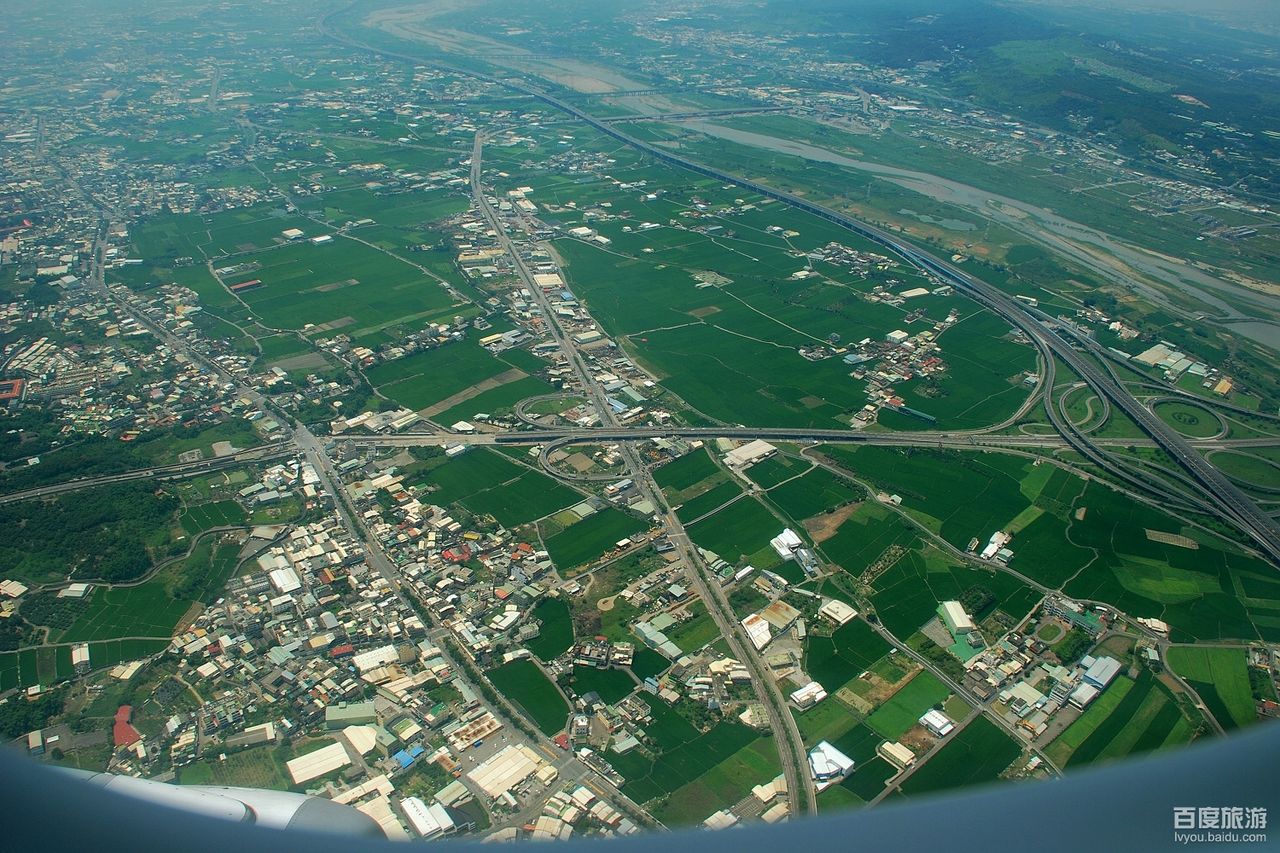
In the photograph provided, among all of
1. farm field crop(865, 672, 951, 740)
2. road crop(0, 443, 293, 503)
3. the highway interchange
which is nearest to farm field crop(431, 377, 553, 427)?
the highway interchange

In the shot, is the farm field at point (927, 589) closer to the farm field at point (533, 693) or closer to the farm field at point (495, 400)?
the farm field at point (533, 693)

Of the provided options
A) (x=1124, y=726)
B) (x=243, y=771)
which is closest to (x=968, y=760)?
(x=1124, y=726)

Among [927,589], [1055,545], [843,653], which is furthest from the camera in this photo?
[1055,545]

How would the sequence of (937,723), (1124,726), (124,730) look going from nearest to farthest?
(124,730), (937,723), (1124,726)

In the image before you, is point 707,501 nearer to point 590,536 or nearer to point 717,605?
point 590,536

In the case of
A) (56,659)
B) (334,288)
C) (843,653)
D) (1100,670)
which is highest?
(334,288)

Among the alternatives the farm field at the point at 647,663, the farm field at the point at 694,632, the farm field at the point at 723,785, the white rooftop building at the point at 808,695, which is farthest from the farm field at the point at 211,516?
the white rooftop building at the point at 808,695
